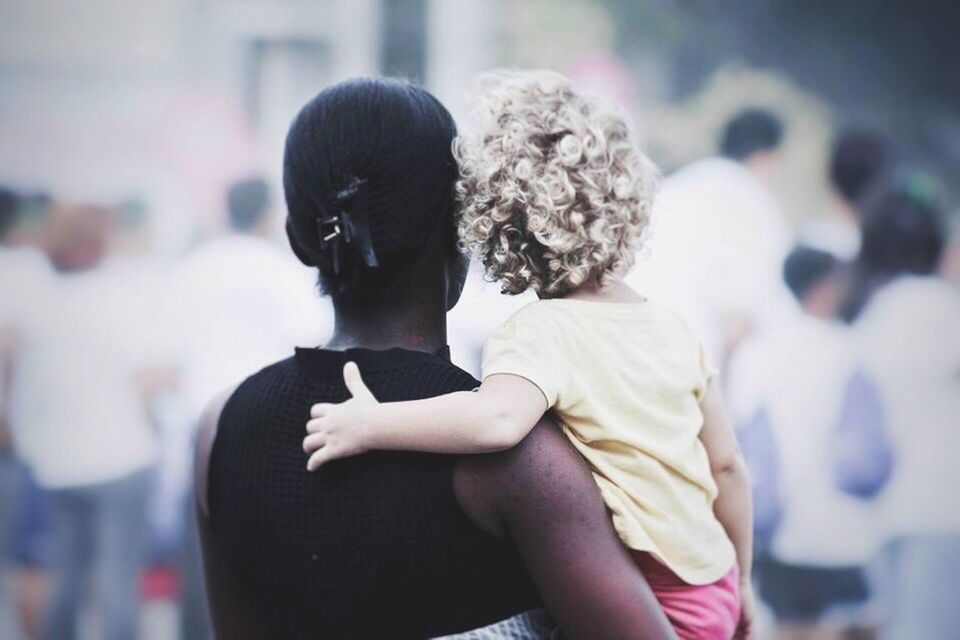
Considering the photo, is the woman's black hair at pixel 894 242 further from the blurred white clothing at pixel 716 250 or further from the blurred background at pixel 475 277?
the blurred white clothing at pixel 716 250

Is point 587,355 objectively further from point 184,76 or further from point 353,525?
point 184,76

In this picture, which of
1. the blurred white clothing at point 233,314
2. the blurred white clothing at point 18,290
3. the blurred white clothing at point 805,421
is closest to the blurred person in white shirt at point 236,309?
the blurred white clothing at point 233,314

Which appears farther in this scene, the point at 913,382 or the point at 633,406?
the point at 913,382

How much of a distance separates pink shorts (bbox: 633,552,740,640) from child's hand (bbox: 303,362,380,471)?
331mm

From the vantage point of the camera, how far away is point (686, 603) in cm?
115

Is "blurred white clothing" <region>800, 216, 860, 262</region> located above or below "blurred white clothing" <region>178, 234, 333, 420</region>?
above

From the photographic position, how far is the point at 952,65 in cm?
415

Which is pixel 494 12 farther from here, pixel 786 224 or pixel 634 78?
pixel 786 224

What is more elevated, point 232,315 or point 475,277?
point 475,277

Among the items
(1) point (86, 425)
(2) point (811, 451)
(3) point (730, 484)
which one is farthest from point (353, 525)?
(2) point (811, 451)

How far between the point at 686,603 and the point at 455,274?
1.45ft

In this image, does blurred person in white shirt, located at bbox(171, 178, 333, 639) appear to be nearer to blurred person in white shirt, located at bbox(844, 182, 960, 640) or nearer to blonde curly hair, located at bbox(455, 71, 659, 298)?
blurred person in white shirt, located at bbox(844, 182, 960, 640)

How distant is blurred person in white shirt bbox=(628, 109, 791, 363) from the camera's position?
3.97m

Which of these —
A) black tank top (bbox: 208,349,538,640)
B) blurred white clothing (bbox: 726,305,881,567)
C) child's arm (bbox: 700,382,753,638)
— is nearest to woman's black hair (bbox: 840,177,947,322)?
blurred white clothing (bbox: 726,305,881,567)
